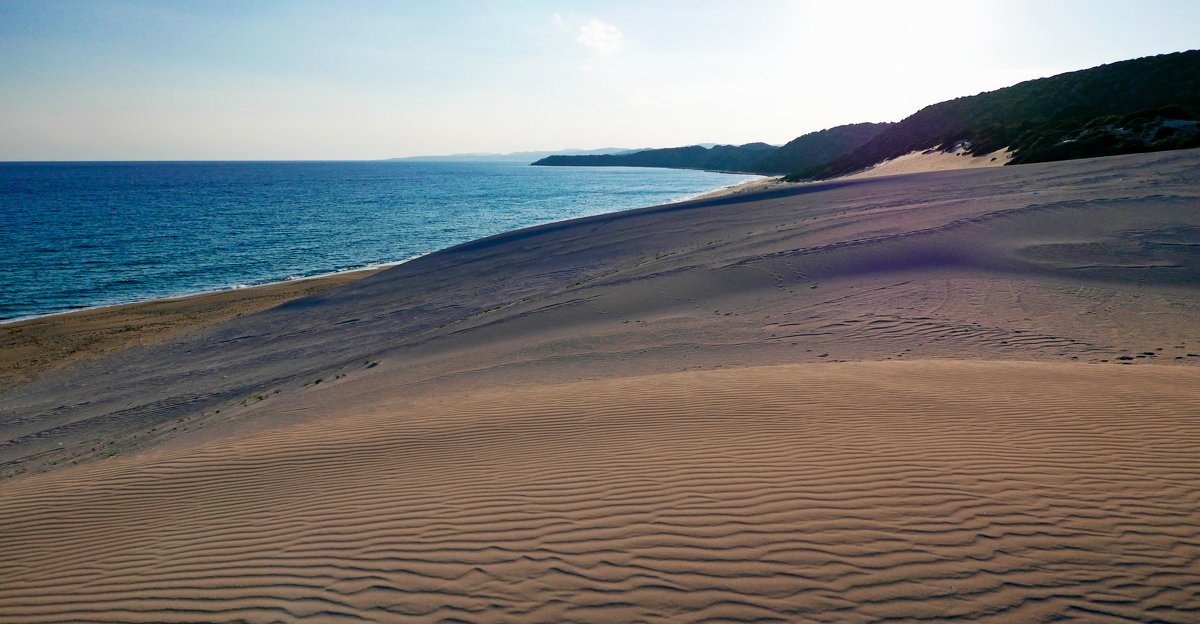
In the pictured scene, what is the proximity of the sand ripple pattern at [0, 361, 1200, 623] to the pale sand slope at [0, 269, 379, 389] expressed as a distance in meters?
12.1

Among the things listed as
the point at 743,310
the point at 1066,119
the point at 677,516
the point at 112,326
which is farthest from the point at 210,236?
the point at 1066,119

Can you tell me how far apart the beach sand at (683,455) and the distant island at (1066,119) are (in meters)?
17.8

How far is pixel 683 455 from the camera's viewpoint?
6.03 metres

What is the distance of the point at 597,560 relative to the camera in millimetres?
4242

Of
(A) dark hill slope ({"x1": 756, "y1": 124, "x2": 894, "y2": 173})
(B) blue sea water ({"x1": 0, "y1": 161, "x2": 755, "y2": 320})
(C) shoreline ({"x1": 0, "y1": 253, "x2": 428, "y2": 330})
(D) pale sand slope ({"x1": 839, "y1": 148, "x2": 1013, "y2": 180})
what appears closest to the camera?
(C) shoreline ({"x1": 0, "y1": 253, "x2": 428, "y2": 330})

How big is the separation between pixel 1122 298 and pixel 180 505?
49.6 feet

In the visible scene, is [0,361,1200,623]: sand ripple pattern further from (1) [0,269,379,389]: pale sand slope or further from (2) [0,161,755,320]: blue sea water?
(2) [0,161,755,320]: blue sea water

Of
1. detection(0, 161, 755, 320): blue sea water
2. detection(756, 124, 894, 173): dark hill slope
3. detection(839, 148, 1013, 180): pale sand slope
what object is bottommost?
detection(0, 161, 755, 320): blue sea water

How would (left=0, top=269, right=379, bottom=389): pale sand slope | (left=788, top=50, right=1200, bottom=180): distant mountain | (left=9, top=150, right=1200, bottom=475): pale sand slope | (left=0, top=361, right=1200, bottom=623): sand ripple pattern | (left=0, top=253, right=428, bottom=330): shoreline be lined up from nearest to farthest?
(left=0, top=361, right=1200, bottom=623): sand ripple pattern < (left=9, top=150, right=1200, bottom=475): pale sand slope < (left=0, top=269, right=379, bottom=389): pale sand slope < (left=0, top=253, right=428, bottom=330): shoreline < (left=788, top=50, right=1200, bottom=180): distant mountain

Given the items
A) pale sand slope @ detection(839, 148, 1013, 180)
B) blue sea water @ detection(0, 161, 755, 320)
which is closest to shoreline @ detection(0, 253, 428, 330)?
blue sea water @ detection(0, 161, 755, 320)

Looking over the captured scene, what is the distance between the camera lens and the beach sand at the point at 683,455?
157 inches

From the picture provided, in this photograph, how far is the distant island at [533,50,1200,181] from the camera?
30.1m

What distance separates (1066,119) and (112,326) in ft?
184

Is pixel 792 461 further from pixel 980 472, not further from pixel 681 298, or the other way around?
pixel 681 298
